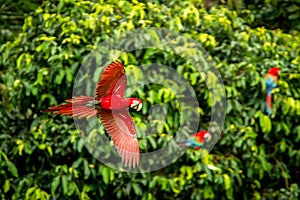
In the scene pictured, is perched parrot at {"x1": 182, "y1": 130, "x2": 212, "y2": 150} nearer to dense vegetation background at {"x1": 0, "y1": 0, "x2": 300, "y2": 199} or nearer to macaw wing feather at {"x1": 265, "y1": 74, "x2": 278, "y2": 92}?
dense vegetation background at {"x1": 0, "y1": 0, "x2": 300, "y2": 199}

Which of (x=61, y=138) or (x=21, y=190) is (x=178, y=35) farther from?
(x=21, y=190)

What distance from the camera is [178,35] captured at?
163 inches

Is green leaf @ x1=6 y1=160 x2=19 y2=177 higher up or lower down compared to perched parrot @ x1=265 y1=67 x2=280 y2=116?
lower down

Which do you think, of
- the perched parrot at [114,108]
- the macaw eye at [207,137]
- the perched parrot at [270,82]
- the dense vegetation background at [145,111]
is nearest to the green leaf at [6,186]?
the dense vegetation background at [145,111]

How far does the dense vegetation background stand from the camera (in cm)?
403

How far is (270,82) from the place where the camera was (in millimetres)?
4348

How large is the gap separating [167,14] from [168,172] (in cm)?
101

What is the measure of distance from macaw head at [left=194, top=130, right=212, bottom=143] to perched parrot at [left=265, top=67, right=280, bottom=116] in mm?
472

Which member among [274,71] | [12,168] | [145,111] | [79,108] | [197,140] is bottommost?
[12,168]

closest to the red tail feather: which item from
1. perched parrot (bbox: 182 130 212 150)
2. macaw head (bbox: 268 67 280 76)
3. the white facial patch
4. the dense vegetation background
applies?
the white facial patch

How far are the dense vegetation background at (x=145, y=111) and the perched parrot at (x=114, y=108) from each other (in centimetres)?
191

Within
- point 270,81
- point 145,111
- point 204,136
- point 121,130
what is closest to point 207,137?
point 204,136

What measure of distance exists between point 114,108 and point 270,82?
2605 millimetres

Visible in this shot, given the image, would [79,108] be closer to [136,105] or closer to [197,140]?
[136,105]
